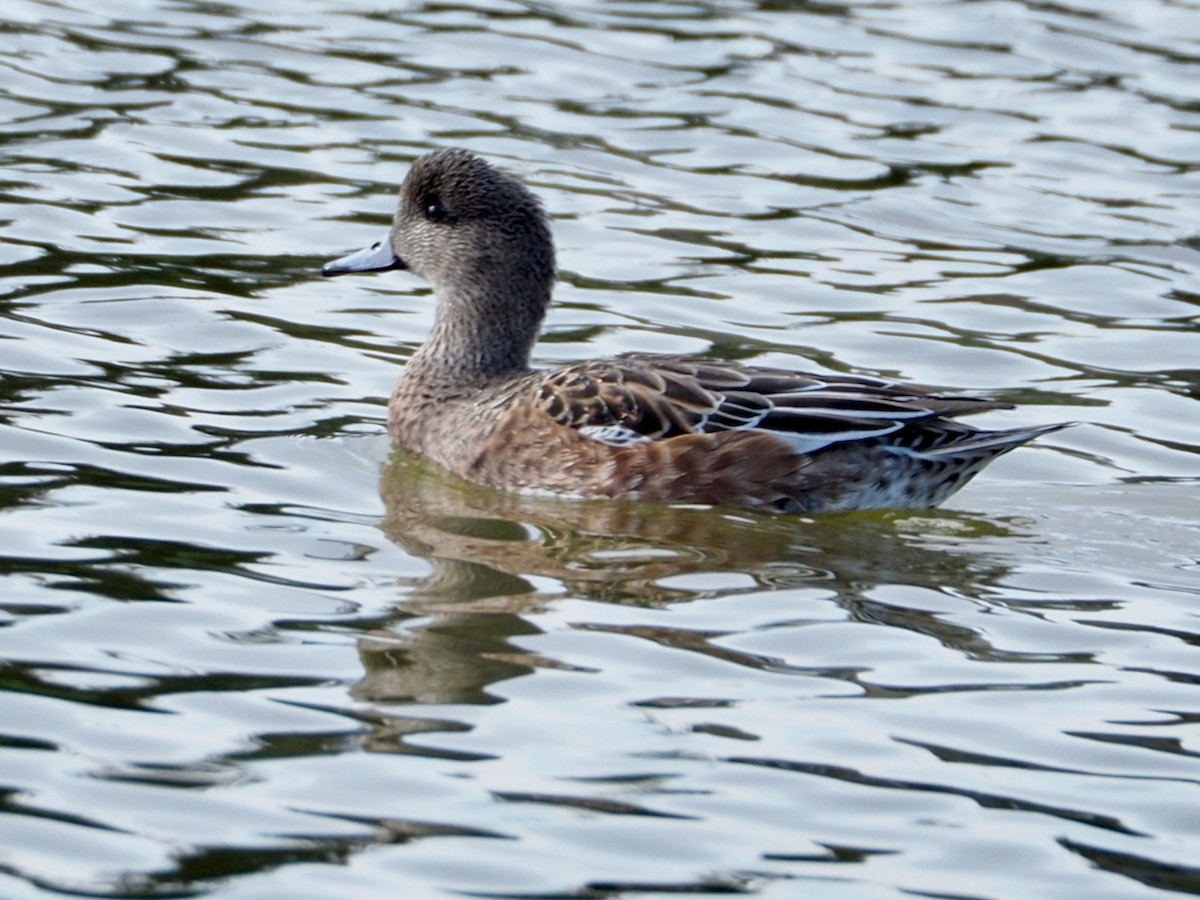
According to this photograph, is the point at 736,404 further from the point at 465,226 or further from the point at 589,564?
the point at 465,226

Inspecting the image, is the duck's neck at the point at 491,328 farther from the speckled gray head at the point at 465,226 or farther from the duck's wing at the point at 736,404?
the duck's wing at the point at 736,404

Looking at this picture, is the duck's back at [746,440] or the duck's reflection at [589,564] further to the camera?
the duck's back at [746,440]

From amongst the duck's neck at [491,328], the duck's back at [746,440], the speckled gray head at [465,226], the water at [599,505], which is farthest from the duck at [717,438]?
the speckled gray head at [465,226]

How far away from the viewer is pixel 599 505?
8383mm

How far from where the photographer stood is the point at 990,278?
1158 centimetres

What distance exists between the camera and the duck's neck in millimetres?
9445

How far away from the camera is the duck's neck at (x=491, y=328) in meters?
9.45

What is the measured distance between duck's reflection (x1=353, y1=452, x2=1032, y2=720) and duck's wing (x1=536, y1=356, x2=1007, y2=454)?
325 millimetres

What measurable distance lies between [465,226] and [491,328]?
1.54 feet

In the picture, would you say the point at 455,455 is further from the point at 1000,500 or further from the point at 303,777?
the point at 303,777

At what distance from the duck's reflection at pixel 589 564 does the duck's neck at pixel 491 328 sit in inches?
23.0

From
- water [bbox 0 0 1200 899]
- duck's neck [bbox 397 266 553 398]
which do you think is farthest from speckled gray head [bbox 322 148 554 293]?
water [bbox 0 0 1200 899]

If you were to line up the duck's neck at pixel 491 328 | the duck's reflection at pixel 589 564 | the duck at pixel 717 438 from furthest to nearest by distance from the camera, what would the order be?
the duck's neck at pixel 491 328 → the duck at pixel 717 438 → the duck's reflection at pixel 589 564

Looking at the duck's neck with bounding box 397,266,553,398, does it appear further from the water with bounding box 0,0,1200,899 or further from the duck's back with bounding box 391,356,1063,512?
the duck's back with bounding box 391,356,1063,512
